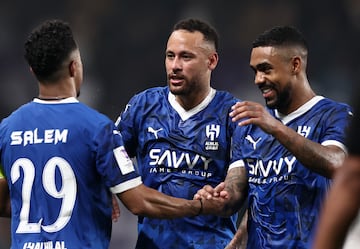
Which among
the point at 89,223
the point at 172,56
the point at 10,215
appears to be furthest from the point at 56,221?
the point at 172,56

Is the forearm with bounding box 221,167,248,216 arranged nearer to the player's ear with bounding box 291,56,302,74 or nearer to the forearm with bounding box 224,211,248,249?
the forearm with bounding box 224,211,248,249

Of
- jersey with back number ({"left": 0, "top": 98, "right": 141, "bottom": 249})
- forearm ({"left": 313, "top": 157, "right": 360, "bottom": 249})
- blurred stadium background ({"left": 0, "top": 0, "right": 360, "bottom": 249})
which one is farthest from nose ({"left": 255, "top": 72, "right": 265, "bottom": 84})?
blurred stadium background ({"left": 0, "top": 0, "right": 360, "bottom": 249})

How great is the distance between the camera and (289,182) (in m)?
5.11

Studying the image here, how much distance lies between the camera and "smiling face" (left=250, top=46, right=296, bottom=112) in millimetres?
5238

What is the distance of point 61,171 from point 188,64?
1470 mm

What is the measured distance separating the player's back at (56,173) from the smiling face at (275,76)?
1.08m

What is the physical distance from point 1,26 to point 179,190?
4.59 meters

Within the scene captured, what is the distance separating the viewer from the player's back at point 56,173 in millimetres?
4559

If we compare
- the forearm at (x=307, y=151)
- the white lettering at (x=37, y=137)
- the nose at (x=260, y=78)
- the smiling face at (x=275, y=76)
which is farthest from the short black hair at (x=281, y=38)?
the white lettering at (x=37, y=137)

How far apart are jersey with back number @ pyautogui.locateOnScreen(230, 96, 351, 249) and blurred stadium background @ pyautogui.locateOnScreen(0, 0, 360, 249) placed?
3.68 metres

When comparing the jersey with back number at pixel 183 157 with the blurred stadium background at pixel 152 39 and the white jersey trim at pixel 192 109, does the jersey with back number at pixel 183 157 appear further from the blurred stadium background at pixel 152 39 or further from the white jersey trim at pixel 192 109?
the blurred stadium background at pixel 152 39

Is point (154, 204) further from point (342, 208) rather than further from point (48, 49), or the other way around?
point (342, 208)

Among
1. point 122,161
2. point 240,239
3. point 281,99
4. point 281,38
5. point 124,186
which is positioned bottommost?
point 240,239

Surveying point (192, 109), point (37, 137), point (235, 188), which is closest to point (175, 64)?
point (192, 109)
